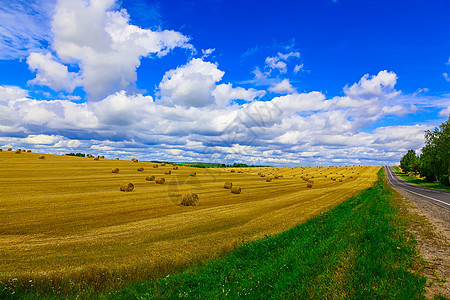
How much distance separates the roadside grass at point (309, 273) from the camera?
19.3 ft

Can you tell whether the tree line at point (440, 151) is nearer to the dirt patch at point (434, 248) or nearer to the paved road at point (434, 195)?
the paved road at point (434, 195)

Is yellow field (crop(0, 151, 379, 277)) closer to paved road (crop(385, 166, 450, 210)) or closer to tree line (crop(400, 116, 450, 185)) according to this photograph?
paved road (crop(385, 166, 450, 210))

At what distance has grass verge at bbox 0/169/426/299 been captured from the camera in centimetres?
589

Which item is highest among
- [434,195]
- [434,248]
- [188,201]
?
[434,248]

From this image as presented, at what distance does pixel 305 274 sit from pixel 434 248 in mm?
5356

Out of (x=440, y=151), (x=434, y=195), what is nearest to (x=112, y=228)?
(x=434, y=195)

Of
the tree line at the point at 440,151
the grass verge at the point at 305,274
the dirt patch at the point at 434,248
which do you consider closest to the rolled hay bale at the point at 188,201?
the grass verge at the point at 305,274

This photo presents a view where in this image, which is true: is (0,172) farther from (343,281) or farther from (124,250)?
(343,281)

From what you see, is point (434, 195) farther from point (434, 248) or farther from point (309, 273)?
point (309, 273)

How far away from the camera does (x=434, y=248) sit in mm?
8492

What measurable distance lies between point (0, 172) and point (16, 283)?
32.3 m

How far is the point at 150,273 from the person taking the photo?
8.40 meters

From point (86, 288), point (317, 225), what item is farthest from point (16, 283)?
point (317, 225)

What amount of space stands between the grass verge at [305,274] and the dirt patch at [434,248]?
0.84 ft
